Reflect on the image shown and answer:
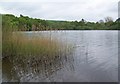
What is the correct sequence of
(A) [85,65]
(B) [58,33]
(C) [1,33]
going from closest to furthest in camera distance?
(A) [85,65] → (C) [1,33] → (B) [58,33]

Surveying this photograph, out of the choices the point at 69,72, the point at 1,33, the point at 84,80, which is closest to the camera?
the point at 84,80

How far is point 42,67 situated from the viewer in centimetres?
836

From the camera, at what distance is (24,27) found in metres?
10.9

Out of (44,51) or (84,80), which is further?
(44,51)

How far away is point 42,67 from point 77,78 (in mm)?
1826

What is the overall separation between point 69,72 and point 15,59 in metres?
2.71

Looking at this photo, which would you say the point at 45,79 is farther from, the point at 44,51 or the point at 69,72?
the point at 44,51

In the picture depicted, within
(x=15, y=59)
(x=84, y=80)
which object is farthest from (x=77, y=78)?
(x=15, y=59)

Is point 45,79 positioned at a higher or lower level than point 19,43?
lower

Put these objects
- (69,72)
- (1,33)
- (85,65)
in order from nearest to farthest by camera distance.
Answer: (69,72)
(85,65)
(1,33)

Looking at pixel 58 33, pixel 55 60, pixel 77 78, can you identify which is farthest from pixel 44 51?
pixel 77 78

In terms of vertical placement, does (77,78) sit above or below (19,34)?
below

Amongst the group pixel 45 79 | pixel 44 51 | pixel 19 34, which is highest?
pixel 19 34

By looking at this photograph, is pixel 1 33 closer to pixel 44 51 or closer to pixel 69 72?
pixel 44 51
